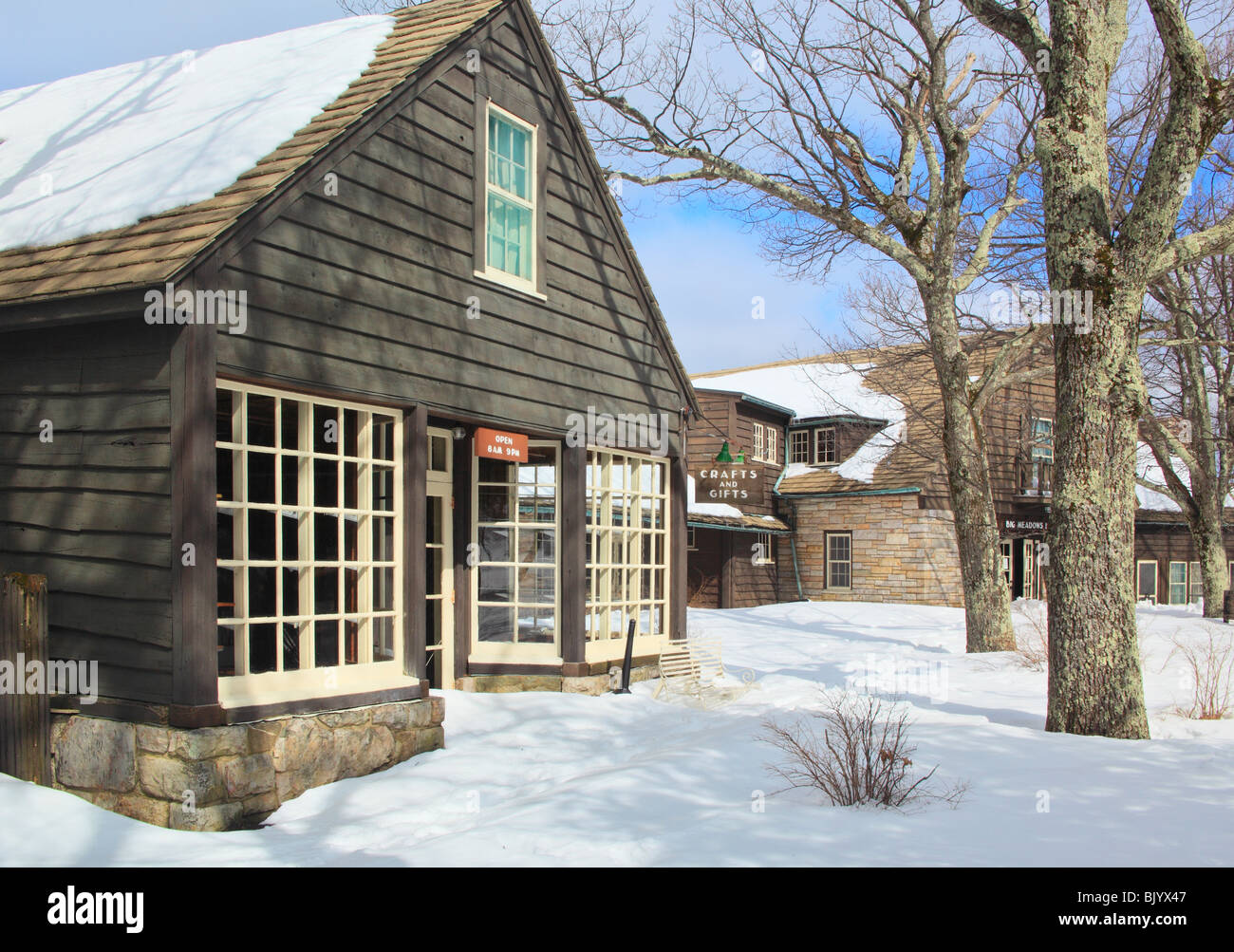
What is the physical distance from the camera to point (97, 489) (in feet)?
22.5

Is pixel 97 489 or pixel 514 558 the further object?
pixel 514 558

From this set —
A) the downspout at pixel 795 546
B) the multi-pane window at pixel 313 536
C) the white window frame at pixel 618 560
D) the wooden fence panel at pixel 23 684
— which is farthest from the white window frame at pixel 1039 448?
the wooden fence panel at pixel 23 684

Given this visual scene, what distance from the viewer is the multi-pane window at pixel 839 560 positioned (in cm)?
2752

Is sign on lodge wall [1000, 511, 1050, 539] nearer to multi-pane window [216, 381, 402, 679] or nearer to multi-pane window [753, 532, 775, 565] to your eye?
multi-pane window [753, 532, 775, 565]

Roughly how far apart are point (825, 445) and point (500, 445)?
2074 centimetres

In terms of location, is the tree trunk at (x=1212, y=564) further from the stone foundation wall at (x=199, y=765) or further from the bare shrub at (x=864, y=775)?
the stone foundation wall at (x=199, y=765)

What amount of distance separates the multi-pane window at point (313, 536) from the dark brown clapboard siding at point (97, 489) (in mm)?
458

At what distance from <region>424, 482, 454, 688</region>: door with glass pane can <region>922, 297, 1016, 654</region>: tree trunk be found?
8.69 meters

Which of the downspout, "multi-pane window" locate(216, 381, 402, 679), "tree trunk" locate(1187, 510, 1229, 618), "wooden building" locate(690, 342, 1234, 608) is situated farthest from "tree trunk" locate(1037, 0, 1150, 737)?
the downspout

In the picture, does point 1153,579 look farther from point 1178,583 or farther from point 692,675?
point 692,675

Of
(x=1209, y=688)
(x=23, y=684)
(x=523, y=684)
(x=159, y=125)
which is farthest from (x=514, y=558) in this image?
(x=1209, y=688)

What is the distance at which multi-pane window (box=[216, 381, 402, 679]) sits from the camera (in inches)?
280

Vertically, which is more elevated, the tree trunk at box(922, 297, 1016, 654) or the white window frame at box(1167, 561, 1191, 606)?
the tree trunk at box(922, 297, 1016, 654)
